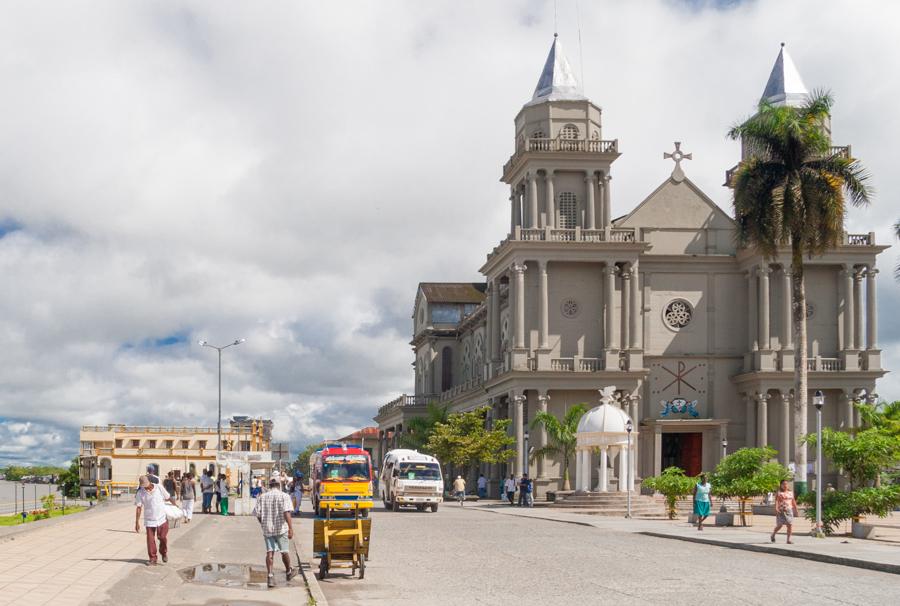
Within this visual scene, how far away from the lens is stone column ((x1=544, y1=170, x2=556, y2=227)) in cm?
6264

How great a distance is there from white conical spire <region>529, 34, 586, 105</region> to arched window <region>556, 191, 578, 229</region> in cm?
557

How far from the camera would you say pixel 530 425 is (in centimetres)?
5919

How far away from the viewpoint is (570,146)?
63594 millimetres

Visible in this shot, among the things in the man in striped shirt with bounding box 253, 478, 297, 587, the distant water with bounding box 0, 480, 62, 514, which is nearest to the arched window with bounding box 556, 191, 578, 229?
the distant water with bounding box 0, 480, 62, 514

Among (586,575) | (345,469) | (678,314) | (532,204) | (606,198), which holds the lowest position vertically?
(586,575)

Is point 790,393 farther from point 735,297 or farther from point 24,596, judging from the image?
point 24,596

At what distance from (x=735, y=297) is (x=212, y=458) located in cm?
5811

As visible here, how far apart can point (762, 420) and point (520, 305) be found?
47.9ft

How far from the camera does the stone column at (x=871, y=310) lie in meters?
63.3

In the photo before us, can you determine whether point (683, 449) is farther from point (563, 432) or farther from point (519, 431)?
point (563, 432)

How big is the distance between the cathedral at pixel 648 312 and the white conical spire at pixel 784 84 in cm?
23

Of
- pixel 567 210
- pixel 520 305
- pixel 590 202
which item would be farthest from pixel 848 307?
pixel 520 305

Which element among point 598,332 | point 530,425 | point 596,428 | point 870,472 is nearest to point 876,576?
point 870,472

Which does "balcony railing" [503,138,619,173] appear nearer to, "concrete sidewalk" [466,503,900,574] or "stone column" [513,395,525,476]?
"stone column" [513,395,525,476]
